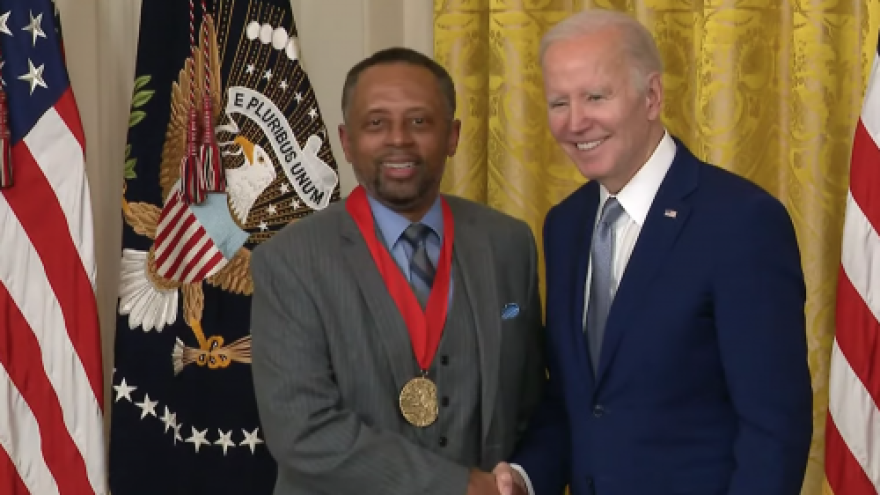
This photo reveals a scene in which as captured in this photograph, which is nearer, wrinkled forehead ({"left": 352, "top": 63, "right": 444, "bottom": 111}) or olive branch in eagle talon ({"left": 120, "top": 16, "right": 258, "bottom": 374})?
wrinkled forehead ({"left": 352, "top": 63, "right": 444, "bottom": 111})

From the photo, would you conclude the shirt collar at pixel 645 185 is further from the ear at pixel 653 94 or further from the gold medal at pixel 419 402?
the gold medal at pixel 419 402

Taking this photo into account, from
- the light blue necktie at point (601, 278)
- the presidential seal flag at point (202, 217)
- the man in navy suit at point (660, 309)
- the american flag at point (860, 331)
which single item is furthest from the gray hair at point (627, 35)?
the presidential seal flag at point (202, 217)

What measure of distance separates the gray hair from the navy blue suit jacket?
0.63ft

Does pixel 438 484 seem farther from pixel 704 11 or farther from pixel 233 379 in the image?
pixel 704 11

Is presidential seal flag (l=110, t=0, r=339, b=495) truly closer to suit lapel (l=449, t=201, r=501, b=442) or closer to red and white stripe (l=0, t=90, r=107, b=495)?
red and white stripe (l=0, t=90, r=107, b=495)

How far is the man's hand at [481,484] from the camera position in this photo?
2.35 meters

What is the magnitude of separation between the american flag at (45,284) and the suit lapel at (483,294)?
1337 millimetres

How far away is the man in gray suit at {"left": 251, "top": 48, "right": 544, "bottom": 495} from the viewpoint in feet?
7.75

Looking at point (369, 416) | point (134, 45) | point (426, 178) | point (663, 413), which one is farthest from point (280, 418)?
point (134, 45)

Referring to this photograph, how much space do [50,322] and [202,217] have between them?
55cm

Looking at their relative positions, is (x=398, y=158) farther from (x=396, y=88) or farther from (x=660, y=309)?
(x=660, y=309)

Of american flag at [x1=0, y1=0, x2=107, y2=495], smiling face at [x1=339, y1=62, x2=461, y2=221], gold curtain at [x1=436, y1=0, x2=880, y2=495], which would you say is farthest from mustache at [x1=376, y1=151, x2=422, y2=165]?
gold curtain at [x1=436, y1=0, x2=880, y2=495]

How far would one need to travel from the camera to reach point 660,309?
2.21 metres

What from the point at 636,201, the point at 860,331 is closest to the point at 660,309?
the point at 636,201
